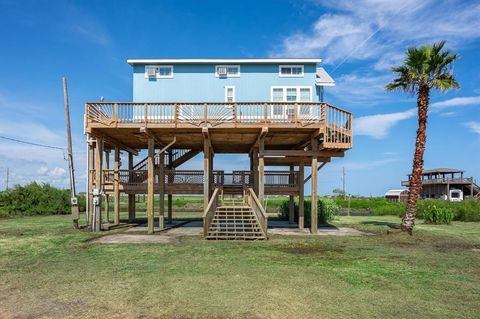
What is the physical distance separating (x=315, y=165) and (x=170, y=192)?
8511 mm

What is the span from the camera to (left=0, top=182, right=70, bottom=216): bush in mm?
33219

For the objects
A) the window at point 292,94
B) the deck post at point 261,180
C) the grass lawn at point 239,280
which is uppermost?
the window at point 292,94

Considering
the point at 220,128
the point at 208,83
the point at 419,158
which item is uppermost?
the point at 208,83

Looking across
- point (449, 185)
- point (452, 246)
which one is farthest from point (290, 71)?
point (449, 185)

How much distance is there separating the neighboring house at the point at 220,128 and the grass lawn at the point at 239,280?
14.4 ft

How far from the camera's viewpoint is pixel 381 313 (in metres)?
6.43

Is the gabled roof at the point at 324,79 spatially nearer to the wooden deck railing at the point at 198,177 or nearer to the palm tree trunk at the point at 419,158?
the palm tree trunk at the point at 419,158

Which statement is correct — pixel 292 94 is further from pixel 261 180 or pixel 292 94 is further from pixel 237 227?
pixel 237 227

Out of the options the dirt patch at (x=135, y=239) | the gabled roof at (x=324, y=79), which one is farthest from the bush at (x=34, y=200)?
the gabled roof at (x=324, y=79)

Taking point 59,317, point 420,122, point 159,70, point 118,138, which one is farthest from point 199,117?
point 59,317

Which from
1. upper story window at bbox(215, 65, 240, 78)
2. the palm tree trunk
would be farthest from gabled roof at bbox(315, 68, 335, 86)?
the palm tree trunk

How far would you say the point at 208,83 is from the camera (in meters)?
20.7

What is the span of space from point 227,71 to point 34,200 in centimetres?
2498

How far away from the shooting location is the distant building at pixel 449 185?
54.2 meters
